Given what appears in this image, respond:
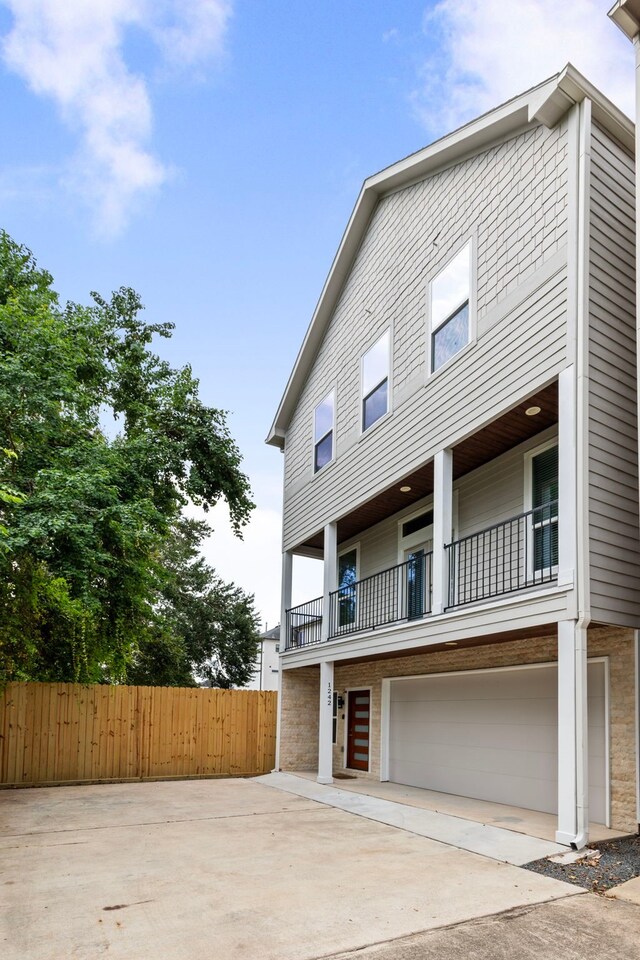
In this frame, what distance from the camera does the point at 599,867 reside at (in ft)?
21.2

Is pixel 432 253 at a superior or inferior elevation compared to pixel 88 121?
inferior

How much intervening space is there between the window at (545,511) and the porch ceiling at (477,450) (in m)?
0.43

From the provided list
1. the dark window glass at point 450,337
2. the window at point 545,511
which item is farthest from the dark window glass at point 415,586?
the dark window glass at point 450,337

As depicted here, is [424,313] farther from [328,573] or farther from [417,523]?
[328,573]

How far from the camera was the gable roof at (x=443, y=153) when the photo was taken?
824 cm

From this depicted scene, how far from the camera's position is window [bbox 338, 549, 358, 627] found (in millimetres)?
14680

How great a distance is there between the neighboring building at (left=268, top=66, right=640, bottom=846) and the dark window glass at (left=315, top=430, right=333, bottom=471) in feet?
0.23

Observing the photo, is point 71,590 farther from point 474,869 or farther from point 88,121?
point 88,121

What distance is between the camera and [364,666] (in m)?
14.5

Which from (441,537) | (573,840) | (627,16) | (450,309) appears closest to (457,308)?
(450,309)

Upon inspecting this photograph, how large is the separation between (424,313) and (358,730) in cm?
844

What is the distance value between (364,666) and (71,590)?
5921 millimetres

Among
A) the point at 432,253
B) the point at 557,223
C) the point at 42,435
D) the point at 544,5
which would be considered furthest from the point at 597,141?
the point at 42,435

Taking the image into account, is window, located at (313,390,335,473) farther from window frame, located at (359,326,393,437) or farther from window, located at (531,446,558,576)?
window, located at (531,446,558,576)
